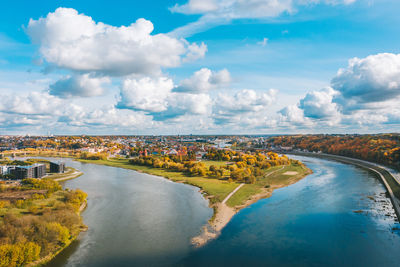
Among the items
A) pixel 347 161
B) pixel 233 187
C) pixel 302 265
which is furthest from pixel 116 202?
pixel 347 161

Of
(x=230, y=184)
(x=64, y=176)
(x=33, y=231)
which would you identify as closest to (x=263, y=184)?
(x=230, y=184)

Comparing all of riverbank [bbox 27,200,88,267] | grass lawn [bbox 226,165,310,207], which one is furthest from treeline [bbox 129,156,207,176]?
riverbank [bbox 27,200,88,267]

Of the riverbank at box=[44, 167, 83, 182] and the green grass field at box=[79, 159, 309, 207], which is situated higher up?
the green grass field at box=[79, 159, 309, 207]

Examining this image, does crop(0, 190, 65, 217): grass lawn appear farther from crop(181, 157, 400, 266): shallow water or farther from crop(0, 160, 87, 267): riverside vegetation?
crop(181, 157, 400, 266): shallow water

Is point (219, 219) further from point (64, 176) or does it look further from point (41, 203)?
point (64, 176)

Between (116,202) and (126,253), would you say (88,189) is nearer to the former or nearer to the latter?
(116,202)

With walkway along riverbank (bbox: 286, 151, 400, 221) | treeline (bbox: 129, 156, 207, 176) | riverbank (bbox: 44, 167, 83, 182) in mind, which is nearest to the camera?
walkway along riverbank (bbox: 286, 151, 400, 221)

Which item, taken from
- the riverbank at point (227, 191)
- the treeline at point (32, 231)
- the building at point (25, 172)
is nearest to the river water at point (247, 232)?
the riverbank at point (227, 191)
